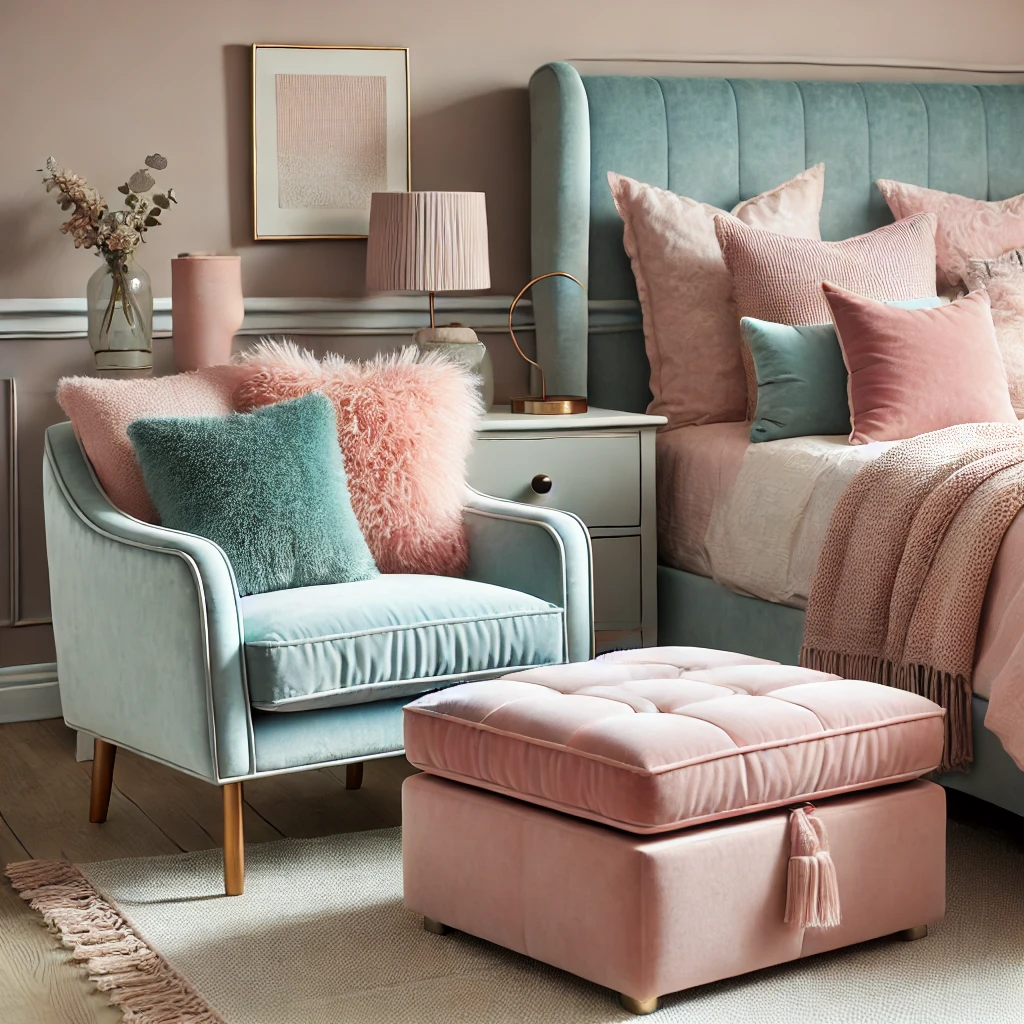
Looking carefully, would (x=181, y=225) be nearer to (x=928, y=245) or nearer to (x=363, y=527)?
(x=363, y=527)

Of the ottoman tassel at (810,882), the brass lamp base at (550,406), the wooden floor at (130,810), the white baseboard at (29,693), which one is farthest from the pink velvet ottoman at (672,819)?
the white baseboard at (29,693)

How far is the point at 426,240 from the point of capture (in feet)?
10.5

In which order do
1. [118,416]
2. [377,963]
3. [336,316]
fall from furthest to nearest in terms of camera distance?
1. [336,316]
2. [118,416]
3. [377,963]

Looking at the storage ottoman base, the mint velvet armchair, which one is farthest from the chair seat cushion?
the storage ottoman base

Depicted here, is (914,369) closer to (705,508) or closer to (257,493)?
(705,508)

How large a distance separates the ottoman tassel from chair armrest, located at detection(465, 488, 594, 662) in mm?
793

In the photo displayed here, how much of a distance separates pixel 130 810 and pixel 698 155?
2.08m

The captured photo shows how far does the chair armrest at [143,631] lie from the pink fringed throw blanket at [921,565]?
1.08 metres

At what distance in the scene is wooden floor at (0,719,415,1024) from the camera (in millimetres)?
2373

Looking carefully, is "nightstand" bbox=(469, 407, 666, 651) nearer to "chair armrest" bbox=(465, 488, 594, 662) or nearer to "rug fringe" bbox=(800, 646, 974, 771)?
"chair armrest" bbox=(465, 488, 594, 662)

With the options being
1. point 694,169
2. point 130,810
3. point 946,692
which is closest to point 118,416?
point 130,810

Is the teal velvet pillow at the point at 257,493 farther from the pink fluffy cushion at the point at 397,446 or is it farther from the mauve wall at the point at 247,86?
the mauve wall at the point at 247,86

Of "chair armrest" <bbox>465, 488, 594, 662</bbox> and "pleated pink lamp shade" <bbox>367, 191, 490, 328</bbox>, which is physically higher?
"pleated pink lamp shade" <bbox>367, 191, 490, 328</bbox>

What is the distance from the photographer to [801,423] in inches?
123
